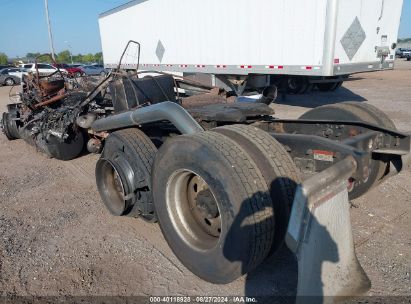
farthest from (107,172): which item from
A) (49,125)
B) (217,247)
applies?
(49,125)

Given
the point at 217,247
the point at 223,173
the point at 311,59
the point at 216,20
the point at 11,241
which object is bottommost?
the point at 11,241

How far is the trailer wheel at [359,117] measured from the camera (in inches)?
123

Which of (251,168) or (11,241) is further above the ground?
(251,168)

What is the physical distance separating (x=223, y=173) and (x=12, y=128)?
6.39 m

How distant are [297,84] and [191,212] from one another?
11.0 metres

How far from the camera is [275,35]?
850cm

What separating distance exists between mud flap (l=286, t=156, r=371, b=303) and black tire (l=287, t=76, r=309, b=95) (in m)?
10.7

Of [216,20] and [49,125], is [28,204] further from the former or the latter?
[216,20]

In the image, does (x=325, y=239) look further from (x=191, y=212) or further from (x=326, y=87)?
(x=326, y=87)

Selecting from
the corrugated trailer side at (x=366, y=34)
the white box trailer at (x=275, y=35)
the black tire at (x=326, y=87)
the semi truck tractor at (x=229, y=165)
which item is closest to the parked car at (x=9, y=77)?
the white box trailer at (x=275, y=35)

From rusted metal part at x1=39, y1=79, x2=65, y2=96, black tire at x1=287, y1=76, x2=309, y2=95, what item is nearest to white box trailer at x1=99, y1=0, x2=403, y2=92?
black tire at x1=287, y1=76, x2=309, y2=95

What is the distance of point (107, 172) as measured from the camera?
3.58 meters

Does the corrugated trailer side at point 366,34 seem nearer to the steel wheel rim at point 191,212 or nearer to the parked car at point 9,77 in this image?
the steel wheel rim at point 191,212

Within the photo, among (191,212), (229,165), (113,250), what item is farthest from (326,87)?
(229,165)
